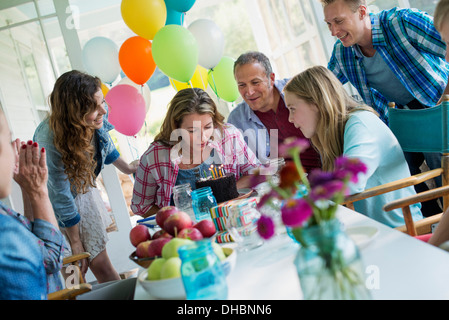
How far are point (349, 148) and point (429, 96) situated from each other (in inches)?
38.1

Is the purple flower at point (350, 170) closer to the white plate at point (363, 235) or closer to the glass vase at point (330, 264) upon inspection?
the glass vase at point (330, 264)

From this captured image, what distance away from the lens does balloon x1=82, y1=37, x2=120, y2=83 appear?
3143mm

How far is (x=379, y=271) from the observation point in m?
0.78

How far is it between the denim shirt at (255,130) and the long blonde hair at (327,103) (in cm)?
91

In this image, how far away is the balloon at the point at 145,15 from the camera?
8.97 ft

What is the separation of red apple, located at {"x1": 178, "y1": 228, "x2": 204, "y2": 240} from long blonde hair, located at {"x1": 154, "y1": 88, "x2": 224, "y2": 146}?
114cm

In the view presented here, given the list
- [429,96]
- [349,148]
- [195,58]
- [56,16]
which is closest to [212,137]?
[195,58]

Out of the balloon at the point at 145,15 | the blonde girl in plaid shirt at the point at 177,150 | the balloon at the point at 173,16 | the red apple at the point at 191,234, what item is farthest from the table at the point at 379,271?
the balloon at the point at 173,16

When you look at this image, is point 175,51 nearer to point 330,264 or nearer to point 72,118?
point 72,118

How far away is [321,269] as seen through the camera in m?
0.57

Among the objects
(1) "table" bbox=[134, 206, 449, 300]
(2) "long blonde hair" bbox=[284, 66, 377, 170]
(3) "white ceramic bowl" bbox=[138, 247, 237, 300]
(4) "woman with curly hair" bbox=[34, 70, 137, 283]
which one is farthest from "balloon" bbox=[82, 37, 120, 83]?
(3) "white ceramic bowl" bbox=[138, 247, 237, 300]

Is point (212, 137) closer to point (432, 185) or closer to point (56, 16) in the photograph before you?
point (432, 185)

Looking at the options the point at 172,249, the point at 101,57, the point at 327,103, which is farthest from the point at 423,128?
the point at 101,57
